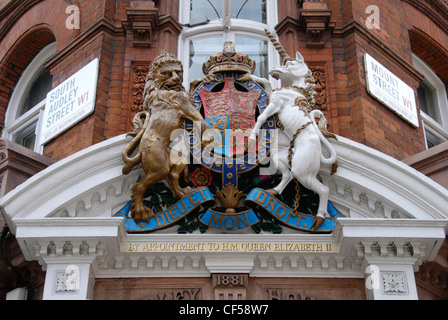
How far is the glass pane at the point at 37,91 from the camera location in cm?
1352

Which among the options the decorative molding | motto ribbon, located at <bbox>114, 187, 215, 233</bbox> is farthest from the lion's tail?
the decorative molding

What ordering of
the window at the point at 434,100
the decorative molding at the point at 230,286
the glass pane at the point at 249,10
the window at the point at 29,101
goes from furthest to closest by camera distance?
the window at the point at 434,100
the window at the point at 29,101
the glass pane at the point at 249,10
the decorative molding at the point at 230,286

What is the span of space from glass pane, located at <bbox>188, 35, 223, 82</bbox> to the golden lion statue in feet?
6.55

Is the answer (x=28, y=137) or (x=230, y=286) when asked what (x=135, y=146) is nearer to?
(x=230, y=286)

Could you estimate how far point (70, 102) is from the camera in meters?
11.0

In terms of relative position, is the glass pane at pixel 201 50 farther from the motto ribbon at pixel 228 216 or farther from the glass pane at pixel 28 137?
the glass pane at pixel 28 137

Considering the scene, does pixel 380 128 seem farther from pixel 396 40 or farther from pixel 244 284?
pixel 244 284

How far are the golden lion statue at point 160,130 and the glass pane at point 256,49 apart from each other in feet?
7.55

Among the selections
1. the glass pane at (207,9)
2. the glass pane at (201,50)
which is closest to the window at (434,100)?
the glass pane at (207,9)

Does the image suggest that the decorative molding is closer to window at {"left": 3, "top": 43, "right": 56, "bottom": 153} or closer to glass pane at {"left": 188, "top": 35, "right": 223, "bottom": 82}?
glass pane at {"left": 188, "top": 35, "right": 223, "bottom": 82}

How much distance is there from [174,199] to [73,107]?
289cm

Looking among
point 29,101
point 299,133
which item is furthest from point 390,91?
point 29,101

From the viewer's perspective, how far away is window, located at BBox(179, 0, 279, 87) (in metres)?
11.5

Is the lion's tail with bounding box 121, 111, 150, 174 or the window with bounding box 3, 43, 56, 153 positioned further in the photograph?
the window with bounding box 3, 43, 56, 153
